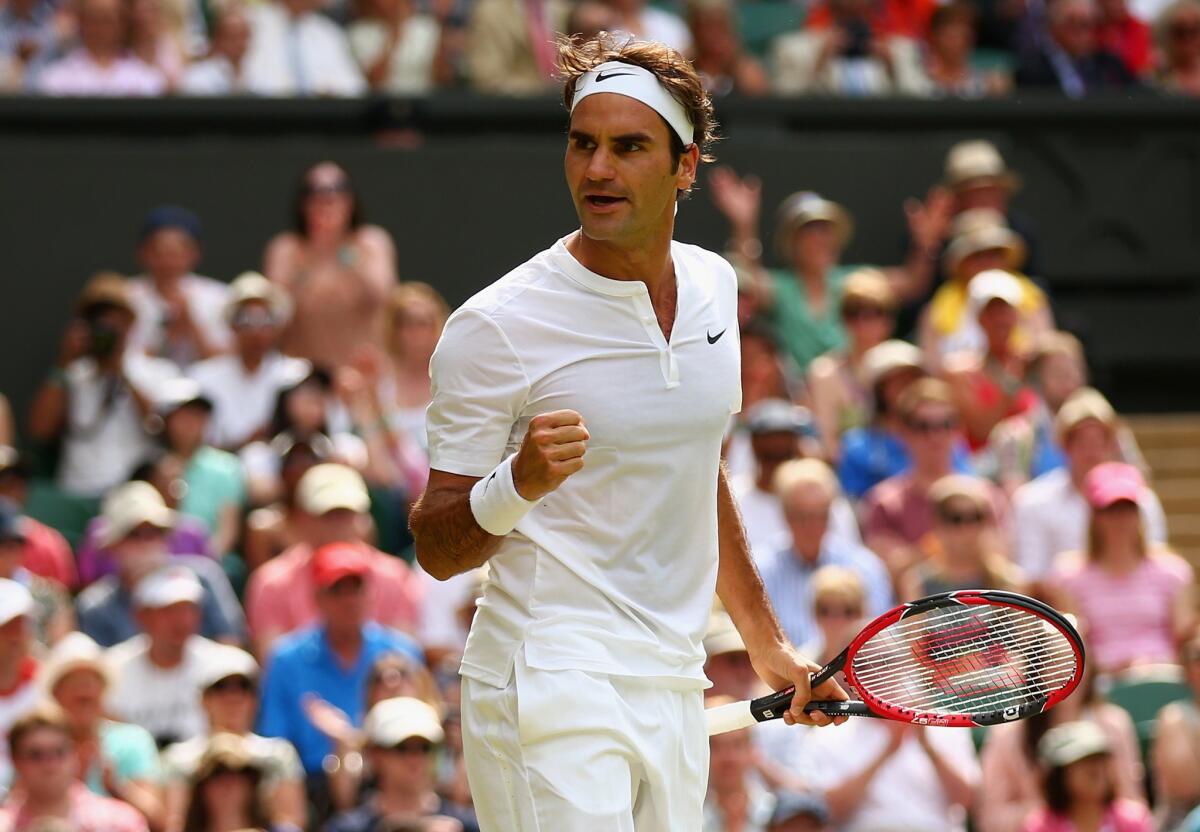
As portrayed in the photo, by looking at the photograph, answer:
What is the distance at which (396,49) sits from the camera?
11.9 metres

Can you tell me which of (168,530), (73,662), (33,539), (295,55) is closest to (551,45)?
(295,55)

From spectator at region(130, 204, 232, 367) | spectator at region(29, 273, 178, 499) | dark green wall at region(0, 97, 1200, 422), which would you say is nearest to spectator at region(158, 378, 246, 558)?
spectator at region(29, 273, 178, 499)

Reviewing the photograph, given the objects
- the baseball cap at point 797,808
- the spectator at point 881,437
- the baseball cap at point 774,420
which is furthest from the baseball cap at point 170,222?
the baseball cap at point 797,808

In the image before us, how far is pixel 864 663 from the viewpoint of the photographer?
445 cm

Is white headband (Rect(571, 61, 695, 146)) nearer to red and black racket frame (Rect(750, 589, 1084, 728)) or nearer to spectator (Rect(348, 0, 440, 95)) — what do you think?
red and black racket frame (Rect(750, 589, 1084, 728))

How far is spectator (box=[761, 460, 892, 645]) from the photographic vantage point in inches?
338

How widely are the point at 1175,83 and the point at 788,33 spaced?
231 centimetres

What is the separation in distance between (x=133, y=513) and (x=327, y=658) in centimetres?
103

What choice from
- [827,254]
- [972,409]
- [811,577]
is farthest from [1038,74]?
[811,577]

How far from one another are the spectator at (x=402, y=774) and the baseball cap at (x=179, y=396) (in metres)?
2.37

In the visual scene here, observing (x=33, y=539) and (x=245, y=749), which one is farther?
(x=33, y=539)

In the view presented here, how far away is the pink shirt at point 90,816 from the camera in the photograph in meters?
7.18

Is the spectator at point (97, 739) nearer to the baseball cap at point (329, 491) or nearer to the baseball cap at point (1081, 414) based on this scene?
the baseball cap at point (329, 491)

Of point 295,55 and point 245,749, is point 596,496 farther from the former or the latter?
point 295,55
